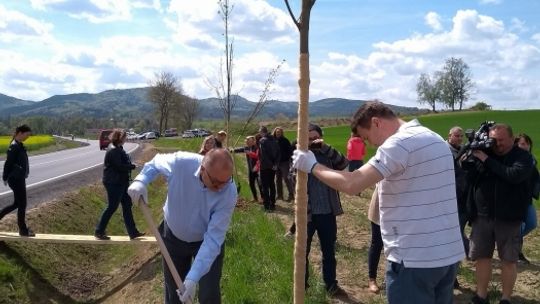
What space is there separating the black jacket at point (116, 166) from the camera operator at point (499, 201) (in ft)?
17.8

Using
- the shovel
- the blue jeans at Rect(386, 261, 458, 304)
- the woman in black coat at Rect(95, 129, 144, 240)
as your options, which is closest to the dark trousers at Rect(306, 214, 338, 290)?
the shovel

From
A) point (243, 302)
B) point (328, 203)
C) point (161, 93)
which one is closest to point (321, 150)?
point (328, 203)

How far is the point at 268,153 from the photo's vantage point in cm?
1109

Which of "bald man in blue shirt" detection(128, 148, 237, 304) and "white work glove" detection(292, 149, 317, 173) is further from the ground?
"white work glove" detection(292, 149, 317, 173)

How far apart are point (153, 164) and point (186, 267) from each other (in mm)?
908

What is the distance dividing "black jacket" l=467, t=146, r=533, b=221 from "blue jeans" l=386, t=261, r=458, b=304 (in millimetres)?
2291

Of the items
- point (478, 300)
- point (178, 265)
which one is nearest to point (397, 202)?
point (178, 265)

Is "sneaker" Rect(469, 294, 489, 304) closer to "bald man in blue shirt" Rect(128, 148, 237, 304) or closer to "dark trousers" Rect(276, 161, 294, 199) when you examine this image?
"bald man in blue shirt" Rect(128, 148, 237, 304)

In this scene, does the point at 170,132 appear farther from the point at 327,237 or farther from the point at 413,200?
the point at 413,200

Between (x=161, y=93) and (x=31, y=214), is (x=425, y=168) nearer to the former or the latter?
(x=31, y=214)

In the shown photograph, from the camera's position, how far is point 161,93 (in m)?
70.8

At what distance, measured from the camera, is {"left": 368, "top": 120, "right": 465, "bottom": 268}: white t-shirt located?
282 centimetres

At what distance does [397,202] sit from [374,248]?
312cm

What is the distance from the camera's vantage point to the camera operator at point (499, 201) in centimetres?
495
